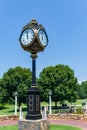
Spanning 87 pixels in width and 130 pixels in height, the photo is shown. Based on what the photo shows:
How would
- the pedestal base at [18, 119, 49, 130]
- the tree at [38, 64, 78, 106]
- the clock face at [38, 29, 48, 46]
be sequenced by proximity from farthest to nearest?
the tree at [38, 64, 78, 106]
the clock face at [38, 29, 48, 46]
the pedestal base at [18, 119, 49, 130]

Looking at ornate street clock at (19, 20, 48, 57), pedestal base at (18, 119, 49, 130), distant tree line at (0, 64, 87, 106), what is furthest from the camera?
distant tree line at (0, 64, 87, 106)

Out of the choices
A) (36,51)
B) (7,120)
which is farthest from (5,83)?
(36,51)

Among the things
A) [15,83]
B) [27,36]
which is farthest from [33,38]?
[15,83]

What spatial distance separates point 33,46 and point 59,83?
37.3 m

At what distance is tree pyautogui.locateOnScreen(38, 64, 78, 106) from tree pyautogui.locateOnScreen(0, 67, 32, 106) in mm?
2641

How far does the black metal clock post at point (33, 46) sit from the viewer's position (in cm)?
1061

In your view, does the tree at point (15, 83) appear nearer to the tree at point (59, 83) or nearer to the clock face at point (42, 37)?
the tree at point (59, 83)

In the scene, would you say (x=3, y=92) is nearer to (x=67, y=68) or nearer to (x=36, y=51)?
(x=67, y=68)

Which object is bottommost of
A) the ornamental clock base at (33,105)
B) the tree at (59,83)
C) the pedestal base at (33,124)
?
the pedestal base at (33,124)

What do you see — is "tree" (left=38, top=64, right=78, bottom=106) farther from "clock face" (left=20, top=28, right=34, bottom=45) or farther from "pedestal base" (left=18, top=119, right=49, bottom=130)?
"clock face" (left=20, top=28, right=34, bottom=45)

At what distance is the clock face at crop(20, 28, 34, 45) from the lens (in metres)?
10.7

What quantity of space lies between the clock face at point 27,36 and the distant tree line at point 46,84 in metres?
34.9

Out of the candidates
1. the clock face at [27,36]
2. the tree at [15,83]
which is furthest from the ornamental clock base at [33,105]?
the tree at [15,83]

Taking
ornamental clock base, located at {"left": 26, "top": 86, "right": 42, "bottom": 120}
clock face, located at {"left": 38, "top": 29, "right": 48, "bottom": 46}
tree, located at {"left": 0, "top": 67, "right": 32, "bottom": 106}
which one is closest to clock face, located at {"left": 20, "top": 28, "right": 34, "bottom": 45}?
clock face, located at {"left": 38, "top": 29, "right": 48, "bottom": 46}
